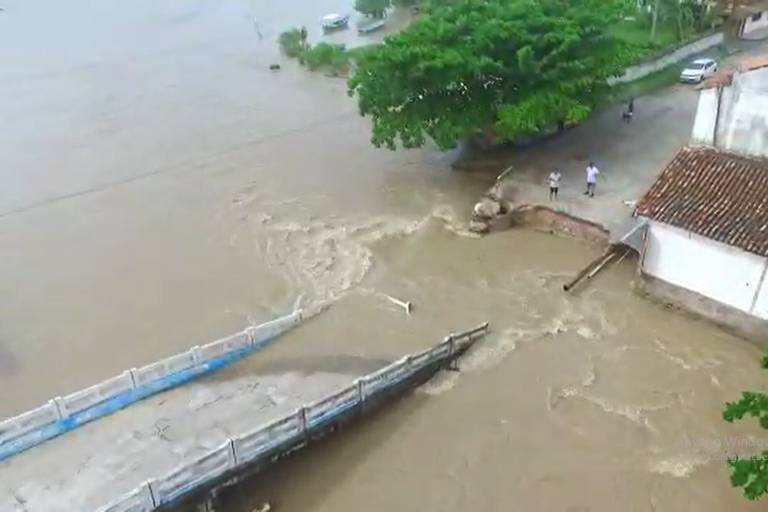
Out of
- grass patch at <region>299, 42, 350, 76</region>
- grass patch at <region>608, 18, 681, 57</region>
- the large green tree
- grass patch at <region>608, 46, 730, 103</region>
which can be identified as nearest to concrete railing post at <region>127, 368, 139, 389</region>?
the large green tree

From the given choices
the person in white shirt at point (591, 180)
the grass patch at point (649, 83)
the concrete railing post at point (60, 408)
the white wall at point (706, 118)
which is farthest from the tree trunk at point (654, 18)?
the concrete railing post at point (60, 408)

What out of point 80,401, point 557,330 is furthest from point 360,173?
point 80,401

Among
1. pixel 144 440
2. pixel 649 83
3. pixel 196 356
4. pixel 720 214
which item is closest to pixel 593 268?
pixel 720 214

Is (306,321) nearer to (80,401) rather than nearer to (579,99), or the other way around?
(80,401)

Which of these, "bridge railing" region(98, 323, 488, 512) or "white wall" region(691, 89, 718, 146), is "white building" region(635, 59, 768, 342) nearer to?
"white wall" region(691, 89, 718, 146)

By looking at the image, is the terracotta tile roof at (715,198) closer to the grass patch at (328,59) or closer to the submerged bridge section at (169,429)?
the submerged bridge section at (169,429)

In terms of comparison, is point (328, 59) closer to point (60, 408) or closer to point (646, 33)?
point (646, 33)
